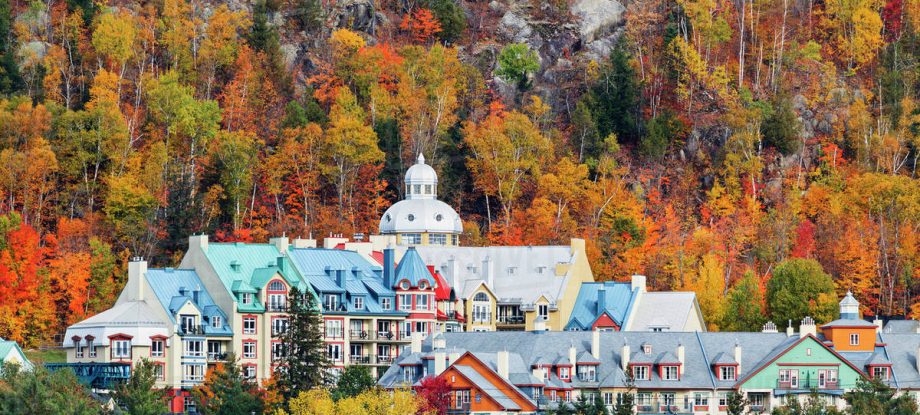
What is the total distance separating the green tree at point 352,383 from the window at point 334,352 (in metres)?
11.7

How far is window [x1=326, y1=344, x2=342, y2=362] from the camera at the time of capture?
16760 cm

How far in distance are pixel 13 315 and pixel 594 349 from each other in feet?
124

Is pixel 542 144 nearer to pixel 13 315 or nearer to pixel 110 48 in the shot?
pixel 110 48

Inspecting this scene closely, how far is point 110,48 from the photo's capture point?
7726 inches

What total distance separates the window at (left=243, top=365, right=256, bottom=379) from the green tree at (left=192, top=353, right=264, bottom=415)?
5237 mm

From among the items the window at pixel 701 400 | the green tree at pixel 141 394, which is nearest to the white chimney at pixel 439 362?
the window at pixel 701 400

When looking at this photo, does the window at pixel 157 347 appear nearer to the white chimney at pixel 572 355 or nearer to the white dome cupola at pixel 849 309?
the white chimney at pixel 572 355

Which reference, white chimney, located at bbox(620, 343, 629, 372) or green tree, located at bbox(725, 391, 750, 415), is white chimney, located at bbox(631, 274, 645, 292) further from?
green tree, located at bbox(725, 391, 750, 415)

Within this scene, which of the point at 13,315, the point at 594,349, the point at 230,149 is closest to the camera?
the point at 594,349

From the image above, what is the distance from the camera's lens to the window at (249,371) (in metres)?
161

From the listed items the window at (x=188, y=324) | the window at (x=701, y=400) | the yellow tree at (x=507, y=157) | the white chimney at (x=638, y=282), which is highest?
the yellow tree at (x=507, y=157)

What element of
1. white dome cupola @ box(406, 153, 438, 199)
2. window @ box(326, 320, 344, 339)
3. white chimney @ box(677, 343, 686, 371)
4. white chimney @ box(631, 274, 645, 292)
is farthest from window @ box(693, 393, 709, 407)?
white dome cupola @ box(406, 153, 438, 199)

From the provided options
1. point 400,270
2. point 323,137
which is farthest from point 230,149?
point 400,270

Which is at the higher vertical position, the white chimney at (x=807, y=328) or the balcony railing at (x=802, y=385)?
the white chimney at (x=807, y=328)
